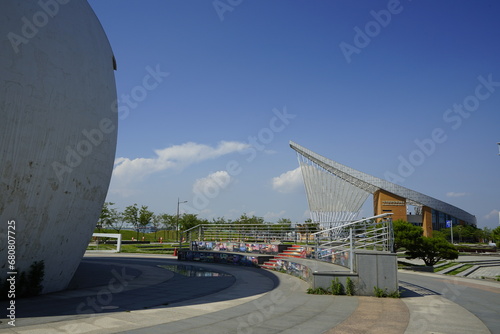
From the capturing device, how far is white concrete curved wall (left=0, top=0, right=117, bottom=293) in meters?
9.18

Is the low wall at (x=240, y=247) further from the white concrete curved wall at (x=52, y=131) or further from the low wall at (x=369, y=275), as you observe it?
the white concrete curved wall at (x=52, y=131)

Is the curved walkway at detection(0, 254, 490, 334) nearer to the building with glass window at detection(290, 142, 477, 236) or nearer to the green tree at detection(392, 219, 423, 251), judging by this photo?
the green tree at detection(392, 219, 423, 251)

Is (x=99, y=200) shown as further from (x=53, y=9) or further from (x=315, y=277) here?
(x=315, y=277)

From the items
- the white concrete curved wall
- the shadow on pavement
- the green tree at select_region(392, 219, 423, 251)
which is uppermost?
the white concrete curved wall

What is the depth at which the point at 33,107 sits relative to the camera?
9500mm

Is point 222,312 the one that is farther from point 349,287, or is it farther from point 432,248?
point 432,248

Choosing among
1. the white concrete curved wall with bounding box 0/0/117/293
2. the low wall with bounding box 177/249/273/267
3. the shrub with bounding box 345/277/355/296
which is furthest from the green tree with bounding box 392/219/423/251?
the white concrete curved wall with bounding box 0/0/117/293

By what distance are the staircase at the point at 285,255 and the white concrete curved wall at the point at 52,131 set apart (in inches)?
463

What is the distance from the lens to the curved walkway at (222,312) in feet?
25.5

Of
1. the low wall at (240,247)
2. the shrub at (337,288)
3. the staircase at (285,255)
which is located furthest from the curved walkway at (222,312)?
the low wall at (240,247)

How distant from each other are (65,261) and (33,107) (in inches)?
207

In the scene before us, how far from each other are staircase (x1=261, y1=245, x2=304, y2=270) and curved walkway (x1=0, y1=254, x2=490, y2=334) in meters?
7.12

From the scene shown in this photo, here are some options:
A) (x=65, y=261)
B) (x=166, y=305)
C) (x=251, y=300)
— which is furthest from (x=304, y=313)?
(x=65, y=261)

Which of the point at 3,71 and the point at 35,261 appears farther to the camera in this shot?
the point at 35,261
